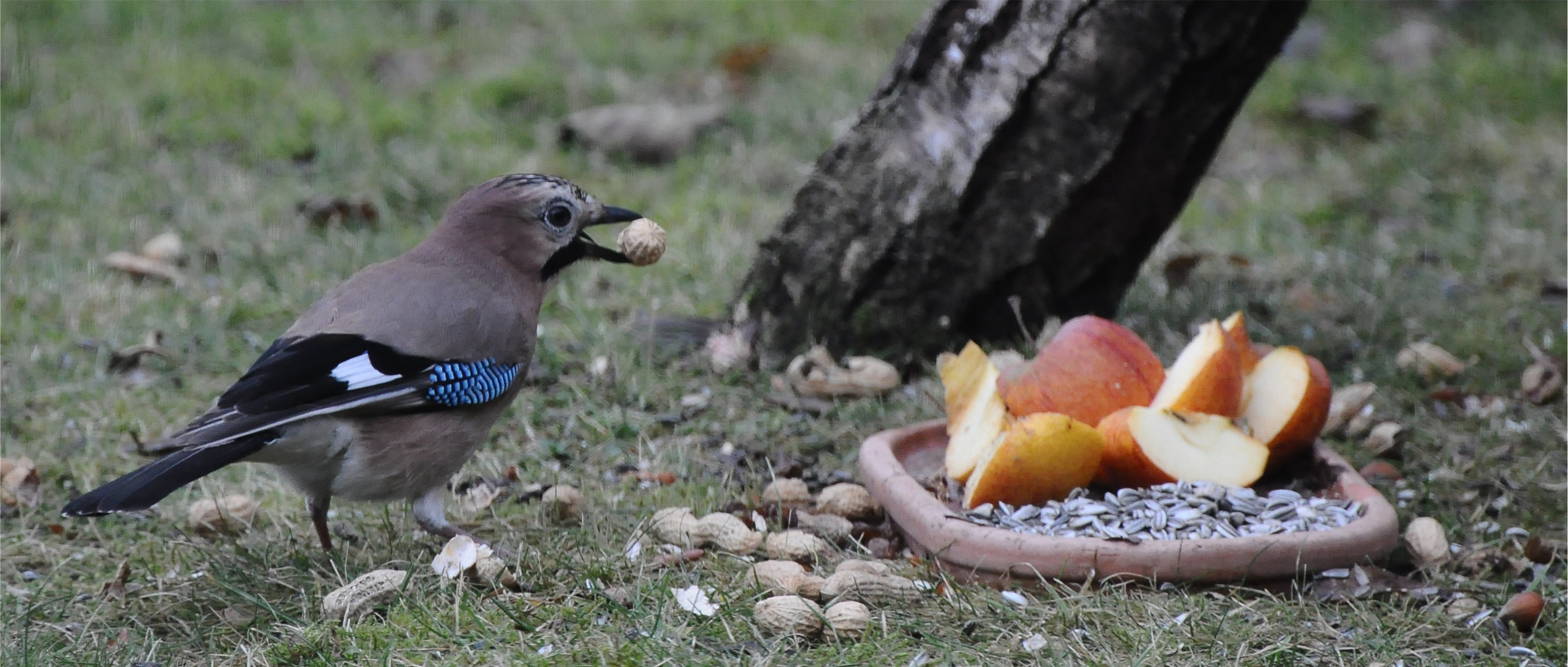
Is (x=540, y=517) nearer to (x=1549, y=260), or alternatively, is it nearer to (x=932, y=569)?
(x=932, y=569)

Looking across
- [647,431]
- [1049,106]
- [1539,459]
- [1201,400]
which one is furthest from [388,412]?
[1539,459]

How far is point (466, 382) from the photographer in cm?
321

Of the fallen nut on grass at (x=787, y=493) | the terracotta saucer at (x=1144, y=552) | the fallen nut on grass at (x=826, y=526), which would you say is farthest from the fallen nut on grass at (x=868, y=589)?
the fallen nut on grass at (x=787, y=493)

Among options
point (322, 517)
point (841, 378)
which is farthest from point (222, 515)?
point (841, 378)

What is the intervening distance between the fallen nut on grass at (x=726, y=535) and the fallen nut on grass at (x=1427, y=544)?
138 cm

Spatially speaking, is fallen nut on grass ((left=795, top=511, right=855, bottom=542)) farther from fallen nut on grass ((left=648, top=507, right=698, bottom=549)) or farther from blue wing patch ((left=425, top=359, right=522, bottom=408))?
blue wing patch ((left=425, top=359, right=522, bottom=408))

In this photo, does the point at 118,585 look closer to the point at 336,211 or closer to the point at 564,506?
the point at 564,506

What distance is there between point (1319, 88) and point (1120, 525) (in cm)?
467

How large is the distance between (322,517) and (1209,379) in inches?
76.5

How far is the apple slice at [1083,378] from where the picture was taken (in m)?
3.35

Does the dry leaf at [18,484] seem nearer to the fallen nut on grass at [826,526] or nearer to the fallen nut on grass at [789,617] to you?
the fallen nut on grass at [826,526]

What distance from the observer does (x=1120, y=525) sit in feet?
9.92

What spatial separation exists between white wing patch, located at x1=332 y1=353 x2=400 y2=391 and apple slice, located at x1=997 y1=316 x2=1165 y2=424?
4.45ft

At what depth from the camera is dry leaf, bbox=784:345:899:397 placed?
13.6ft
